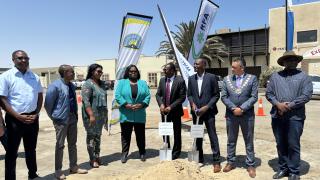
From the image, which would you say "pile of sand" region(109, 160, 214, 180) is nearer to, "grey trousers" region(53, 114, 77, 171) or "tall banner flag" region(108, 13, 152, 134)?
"grey trousers" region(53, 114, 77, 171)

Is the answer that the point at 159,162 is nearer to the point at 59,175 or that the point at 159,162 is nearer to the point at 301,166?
the point at 59,175

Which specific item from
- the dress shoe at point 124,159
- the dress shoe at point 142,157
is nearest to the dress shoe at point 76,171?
the dress shoe at point 124,159

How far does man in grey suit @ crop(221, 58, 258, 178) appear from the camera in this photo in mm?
5914

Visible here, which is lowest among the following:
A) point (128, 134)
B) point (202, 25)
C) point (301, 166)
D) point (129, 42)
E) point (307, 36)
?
point (301, 166)

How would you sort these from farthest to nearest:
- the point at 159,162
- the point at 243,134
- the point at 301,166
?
the point at 159,162, the point at 301,166, the point at 243,134

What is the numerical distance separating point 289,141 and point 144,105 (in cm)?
270

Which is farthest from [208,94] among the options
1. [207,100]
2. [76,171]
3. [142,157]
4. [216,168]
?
[76,171]

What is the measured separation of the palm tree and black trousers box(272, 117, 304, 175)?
109 feet

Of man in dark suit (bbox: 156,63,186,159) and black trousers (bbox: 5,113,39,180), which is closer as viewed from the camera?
black trousers (bbox: 5,113,39,180)

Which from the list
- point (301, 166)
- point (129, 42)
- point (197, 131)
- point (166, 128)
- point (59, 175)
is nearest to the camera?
point (59, 175)

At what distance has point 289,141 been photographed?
5.68 metres

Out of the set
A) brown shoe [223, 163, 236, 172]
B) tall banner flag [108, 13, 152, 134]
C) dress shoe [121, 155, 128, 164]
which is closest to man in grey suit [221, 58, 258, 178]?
brown shoe [223, 163, 236, 172]

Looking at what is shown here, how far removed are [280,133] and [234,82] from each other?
1.12 metres

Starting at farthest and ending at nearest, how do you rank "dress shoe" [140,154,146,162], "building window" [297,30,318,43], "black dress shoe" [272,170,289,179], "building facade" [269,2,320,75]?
"building window" [297,30,318,43] < "building facade" [269,2,320,75] < "dress shoe" [140,154,146,162] < "black dress shoe" [272,170,289,179]
